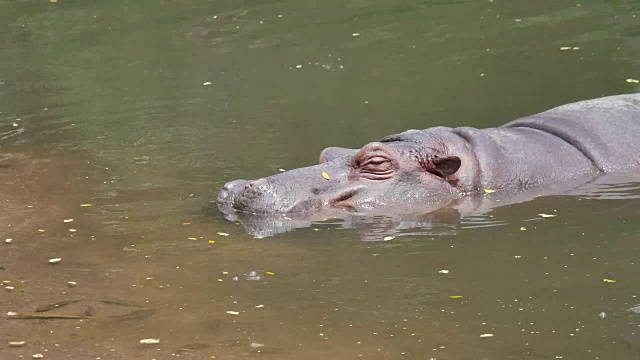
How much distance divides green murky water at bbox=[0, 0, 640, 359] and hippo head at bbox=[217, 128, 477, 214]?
388 millimetres

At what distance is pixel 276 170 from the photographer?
10.3 meters

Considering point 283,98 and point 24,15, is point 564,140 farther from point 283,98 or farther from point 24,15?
point 24,15

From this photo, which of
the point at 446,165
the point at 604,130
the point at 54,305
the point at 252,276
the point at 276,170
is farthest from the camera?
the point at 276,170

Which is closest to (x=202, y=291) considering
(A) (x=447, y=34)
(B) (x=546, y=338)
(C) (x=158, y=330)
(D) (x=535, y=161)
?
(C) (x=158, y=330)

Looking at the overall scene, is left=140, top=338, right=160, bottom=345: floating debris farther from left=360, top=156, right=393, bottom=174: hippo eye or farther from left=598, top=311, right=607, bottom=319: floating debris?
left=360, top=156, right=393, bottom=174: hippo eye

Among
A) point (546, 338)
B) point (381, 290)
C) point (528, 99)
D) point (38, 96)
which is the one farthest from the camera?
point (38, 96)

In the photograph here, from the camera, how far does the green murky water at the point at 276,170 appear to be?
266 inches

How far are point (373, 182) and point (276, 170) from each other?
1291 mm

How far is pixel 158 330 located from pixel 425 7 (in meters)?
→ 10.5

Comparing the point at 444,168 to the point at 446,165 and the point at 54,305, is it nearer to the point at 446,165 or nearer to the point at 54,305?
the point at 446,165

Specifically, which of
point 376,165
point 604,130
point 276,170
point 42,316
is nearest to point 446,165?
point 376,165

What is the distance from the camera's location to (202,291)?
24.7 feet

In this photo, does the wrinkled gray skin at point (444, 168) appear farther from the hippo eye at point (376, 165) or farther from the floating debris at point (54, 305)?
the floating debris at point (54, 305)

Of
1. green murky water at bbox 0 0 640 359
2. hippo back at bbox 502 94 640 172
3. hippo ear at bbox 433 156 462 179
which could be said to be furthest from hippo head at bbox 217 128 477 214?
hippo back at bbox 502 94 640 172
